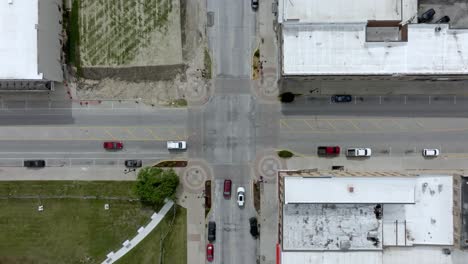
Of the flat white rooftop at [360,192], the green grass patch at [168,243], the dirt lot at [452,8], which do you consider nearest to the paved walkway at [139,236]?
the green grass patch at [168,243]

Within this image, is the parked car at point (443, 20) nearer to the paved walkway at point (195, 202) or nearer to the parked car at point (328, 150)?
the parked car at point (328, 150)

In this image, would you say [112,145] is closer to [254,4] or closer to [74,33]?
[74,33]

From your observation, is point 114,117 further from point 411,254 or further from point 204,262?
point 411,254

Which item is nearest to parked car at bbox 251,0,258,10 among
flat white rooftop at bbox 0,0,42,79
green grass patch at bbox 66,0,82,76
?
green grass patch at bbox 66,0,82,76

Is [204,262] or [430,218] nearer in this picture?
[430,218]

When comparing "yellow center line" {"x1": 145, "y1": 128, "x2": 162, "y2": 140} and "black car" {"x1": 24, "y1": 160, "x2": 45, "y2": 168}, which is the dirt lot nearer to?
"yellow center line" {"x1": 145, "y1": 128, "x2": 162, "y2": 140}

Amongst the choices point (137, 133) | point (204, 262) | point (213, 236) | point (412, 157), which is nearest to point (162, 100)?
point (137, 133)

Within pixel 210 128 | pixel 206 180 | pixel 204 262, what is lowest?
pixel 204 262

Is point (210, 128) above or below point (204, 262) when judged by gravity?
above
